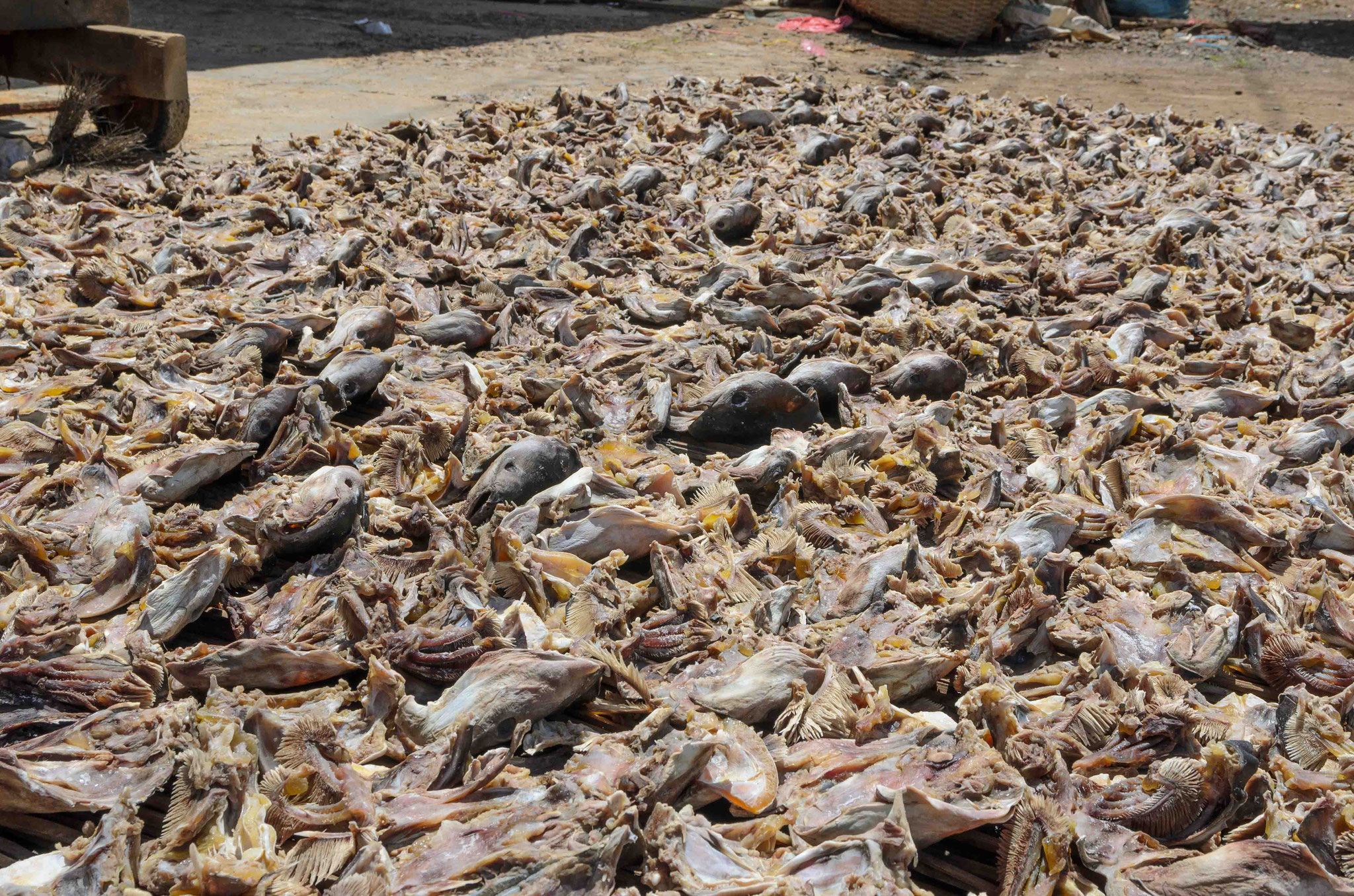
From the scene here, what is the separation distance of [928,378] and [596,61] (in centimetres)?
763

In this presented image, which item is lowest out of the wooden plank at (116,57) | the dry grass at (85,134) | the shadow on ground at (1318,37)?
the dry grass at (85,134)

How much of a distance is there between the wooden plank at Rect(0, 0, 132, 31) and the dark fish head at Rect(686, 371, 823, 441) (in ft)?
15.3

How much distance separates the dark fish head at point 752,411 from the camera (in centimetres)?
307

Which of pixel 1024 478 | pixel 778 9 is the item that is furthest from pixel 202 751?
pixel 778 9

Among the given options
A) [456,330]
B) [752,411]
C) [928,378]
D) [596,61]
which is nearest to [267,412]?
[456,330]

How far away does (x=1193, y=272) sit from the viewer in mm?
4551

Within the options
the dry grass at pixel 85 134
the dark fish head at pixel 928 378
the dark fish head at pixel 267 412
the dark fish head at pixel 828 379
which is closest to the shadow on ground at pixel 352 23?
the dry grass at pixel 85 134

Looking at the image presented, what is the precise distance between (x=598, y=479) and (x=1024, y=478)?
45.3 inches

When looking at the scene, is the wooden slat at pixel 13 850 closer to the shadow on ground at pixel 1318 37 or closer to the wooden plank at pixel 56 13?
the wooden plank at pixel 56 13

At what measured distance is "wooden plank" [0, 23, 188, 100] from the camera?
5684 millimetres

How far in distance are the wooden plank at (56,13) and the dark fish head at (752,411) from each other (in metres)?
4.68

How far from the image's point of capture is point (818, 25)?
12.6 meters

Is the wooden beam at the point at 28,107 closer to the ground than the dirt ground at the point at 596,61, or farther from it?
closer to the ground

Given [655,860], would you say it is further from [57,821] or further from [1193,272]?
[1193,272]
